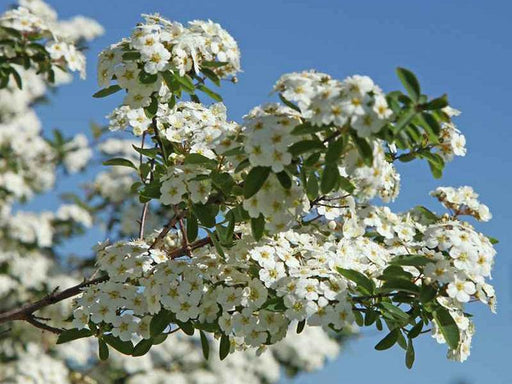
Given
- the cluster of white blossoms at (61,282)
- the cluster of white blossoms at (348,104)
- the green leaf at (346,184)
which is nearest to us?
the cluster of white blossoms at (348,104)

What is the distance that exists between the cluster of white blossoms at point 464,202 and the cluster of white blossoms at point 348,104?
102 centimetres

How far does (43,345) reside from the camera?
6.75 meters

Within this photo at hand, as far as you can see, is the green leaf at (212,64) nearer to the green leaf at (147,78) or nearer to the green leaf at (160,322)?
the green leaf at (147,78)

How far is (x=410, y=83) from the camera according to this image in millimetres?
2082

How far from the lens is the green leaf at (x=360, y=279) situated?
250 centimetres

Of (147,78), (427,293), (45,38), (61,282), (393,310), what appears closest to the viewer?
(427,293)

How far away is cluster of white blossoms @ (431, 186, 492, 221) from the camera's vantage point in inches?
116

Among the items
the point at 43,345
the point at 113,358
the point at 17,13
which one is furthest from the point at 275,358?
the point at 17,13

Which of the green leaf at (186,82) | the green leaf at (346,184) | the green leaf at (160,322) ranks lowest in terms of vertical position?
the green leaf at (160,322)

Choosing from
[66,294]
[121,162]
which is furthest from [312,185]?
[66,294]

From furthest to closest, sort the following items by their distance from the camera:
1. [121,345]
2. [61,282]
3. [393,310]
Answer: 1. [61,282]
2. [121,345]
3. [393,310]

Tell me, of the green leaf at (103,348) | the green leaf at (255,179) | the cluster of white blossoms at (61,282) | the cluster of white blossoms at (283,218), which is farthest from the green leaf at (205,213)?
the cluster of white blossoms at (61,282)

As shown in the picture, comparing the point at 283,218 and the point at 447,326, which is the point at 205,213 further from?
the point at 447,326

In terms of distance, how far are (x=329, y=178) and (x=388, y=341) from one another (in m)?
0.70
